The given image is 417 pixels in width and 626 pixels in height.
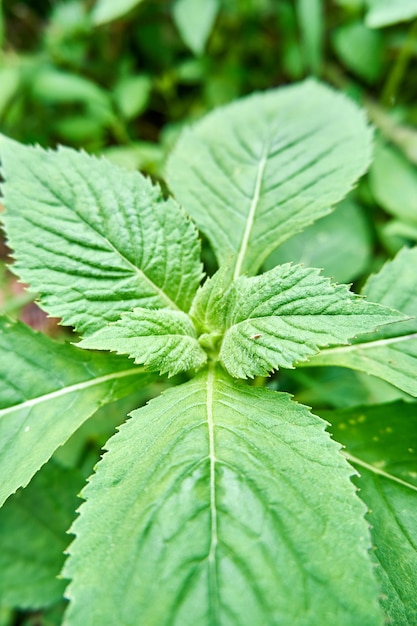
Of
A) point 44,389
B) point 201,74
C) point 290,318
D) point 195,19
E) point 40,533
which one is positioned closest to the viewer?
point 290,318

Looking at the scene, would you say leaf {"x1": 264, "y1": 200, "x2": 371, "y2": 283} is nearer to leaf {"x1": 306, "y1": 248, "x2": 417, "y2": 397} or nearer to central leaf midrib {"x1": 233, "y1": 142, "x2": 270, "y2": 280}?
central leaf midrib {"x1": 233, "y1": 142, "x2": 270, "y2": 280}

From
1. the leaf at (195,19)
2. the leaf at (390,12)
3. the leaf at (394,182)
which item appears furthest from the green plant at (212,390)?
the leaf at (195,19)

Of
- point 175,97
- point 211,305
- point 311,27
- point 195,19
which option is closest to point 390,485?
point 211,305

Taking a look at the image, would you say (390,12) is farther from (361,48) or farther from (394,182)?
(394,182)

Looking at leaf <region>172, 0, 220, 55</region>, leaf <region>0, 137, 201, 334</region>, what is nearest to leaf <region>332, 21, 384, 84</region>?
leaf <region>172, 0, 220, 55</region>

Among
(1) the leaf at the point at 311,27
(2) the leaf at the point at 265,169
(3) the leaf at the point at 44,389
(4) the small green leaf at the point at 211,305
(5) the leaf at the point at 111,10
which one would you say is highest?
(1) the leaf at the point at 311,27

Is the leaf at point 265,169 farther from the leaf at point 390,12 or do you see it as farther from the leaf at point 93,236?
the leaf at point 390,12
